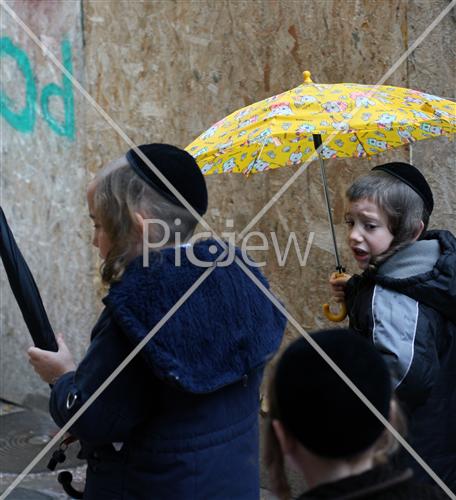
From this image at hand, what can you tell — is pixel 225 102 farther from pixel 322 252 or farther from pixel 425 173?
pixel 425 173

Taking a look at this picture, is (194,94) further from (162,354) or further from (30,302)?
(162,354)

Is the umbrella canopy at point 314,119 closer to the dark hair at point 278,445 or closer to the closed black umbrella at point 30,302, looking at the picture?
the closed black umbrella at point 30,302

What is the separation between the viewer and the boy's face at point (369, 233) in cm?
296

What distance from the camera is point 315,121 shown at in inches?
112

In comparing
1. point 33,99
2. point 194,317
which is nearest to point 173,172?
point 194,317

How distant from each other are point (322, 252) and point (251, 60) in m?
1.16

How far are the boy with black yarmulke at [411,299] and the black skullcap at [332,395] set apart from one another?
1.04 meters

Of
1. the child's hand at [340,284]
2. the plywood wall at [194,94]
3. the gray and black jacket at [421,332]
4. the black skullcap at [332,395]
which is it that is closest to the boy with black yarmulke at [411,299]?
the gray and black jacket at [421,332]

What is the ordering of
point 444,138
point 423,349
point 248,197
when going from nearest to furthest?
1. point 423,349
2. point 444,138
3. point 248,197

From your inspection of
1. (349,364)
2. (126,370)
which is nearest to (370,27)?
(126,370)

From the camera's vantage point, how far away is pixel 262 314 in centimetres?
232

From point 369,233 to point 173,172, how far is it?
0.98 m

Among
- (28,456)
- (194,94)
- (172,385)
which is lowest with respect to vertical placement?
(28,456)

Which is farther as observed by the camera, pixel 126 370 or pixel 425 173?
pixel 425 173
